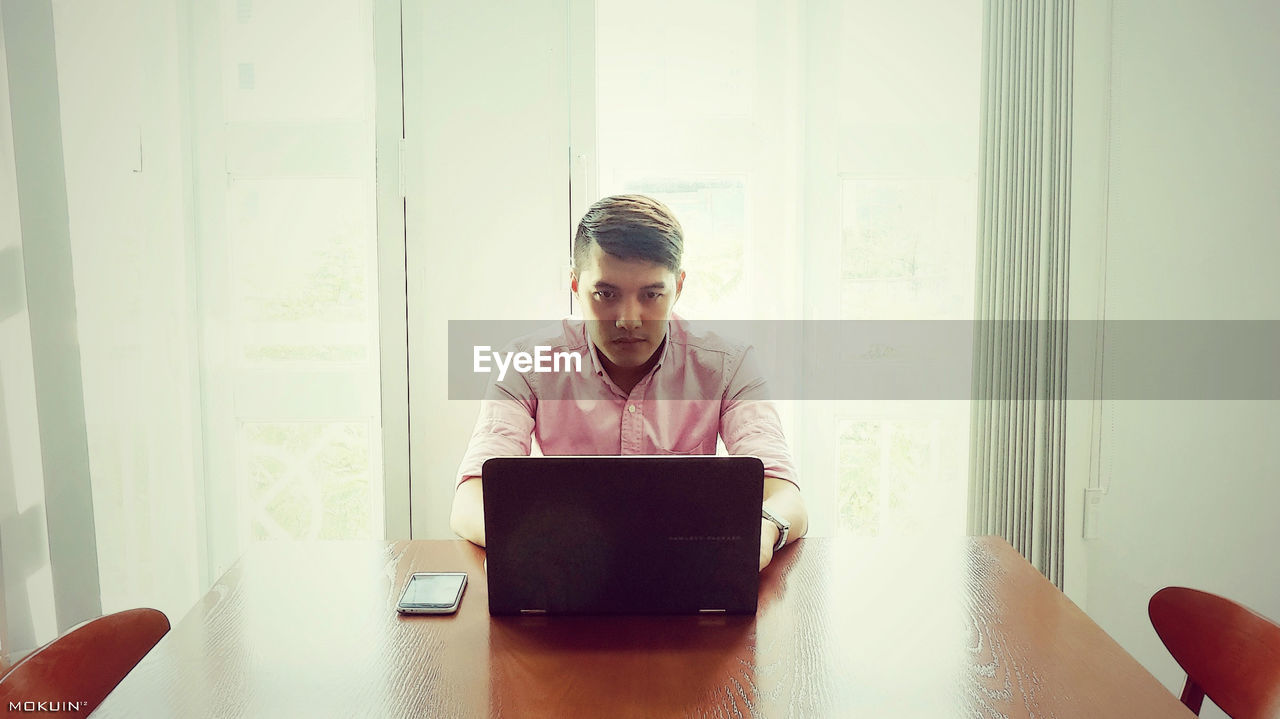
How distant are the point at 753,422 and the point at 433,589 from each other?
809mm

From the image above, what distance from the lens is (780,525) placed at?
129cm

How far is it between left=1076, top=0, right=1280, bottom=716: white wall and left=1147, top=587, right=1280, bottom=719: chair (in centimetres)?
122

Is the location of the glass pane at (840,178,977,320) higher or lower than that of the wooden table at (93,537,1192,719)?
higher

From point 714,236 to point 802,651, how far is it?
1.58 metres

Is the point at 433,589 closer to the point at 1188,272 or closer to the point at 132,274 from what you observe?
the point at 132,274

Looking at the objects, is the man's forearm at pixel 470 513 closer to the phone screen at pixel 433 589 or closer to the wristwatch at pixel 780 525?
the phone screen at pixel 433 589

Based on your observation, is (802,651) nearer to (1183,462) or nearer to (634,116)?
(634,116)

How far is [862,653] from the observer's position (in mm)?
998

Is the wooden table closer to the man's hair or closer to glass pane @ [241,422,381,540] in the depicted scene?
the man's hair

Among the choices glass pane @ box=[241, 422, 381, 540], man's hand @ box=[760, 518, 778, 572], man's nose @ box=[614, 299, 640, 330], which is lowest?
glass pane @ box=[241, 422, 381, 540]

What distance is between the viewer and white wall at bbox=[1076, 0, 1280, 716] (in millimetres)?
2197

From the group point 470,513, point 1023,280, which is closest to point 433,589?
point 470,513

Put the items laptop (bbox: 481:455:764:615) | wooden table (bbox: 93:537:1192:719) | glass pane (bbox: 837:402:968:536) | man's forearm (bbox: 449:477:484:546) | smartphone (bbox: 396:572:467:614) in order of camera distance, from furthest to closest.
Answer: glass pane (bbox: 837:402:968:536), man's forearm (bbox: 449:477:484:546), smartphone (bbox: 396:572:467:614), laptop (bbox: 481:455:764:615), wooden table (bbox: 93:537:1192:719)

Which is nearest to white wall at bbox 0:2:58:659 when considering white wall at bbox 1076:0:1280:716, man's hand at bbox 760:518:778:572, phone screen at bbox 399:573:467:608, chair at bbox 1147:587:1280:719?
phone screen at bbox 399:573:467:608
